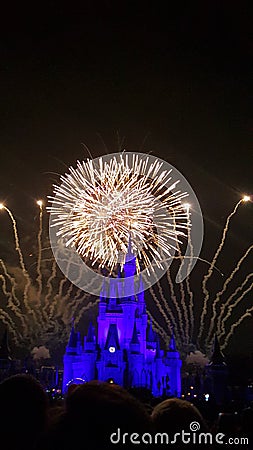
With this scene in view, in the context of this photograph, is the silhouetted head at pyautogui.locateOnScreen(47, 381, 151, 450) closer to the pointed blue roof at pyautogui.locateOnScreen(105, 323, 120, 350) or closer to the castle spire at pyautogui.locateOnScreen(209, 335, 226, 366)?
the pointed blue roof at pyautogui.locateOnScreen(105, 323, 120, 350)

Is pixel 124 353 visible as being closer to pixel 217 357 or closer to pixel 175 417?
pixel 217 357

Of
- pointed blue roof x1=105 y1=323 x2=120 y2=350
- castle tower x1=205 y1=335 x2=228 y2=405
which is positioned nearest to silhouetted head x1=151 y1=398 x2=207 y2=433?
castle tower x1=205 y1=335 x2=228 y2=405

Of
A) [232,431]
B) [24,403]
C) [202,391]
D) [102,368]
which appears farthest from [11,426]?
[202,391]

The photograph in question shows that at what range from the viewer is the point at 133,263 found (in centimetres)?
7106

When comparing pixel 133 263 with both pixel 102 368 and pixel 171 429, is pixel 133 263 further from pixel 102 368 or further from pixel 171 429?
pixel 171 429

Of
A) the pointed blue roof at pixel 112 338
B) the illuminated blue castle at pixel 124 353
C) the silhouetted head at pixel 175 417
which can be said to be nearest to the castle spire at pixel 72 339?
the illuminated blue castle at pixel 124 353

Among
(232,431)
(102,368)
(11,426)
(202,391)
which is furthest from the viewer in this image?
(202,391)

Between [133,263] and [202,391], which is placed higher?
[133,263]

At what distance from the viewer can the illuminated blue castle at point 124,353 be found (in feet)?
213

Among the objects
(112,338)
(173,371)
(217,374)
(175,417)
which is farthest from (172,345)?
(175,417)

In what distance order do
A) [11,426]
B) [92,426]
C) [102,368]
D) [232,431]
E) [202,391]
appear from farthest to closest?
1. [202,391]
2. [102,368]
3. [232,431]
4. [11,426]
5. [92,426]

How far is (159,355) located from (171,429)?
71.2 meters

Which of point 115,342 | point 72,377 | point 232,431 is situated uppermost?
point 115,342

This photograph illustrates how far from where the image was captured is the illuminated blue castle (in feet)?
213
